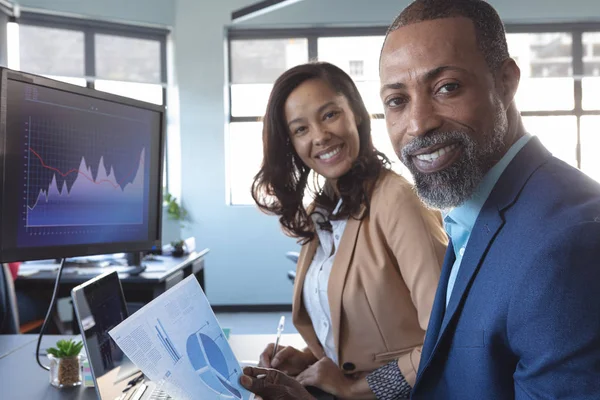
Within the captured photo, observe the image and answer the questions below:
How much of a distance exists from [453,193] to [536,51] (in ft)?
17.6

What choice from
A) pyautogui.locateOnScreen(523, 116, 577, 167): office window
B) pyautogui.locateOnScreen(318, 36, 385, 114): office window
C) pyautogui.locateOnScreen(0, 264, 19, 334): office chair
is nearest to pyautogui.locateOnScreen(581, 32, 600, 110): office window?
pyautogui.locateOnScreen(523, 116, 577, 167): office window

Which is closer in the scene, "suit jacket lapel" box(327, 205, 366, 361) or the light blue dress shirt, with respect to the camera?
the light blue dress shirt

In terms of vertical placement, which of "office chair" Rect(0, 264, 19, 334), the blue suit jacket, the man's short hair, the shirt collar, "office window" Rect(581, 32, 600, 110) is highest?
"office window" Rect(581, 32, 600, 110)

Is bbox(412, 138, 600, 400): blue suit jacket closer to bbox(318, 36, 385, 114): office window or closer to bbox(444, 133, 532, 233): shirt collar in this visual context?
bbox(444, 133, 532, 233): shirt collar

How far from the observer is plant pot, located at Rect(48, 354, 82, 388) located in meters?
1.33

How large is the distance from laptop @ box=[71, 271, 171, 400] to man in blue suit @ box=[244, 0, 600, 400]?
0.31 meters

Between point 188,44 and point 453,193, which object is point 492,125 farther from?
point 188,44

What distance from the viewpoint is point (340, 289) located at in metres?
1.47

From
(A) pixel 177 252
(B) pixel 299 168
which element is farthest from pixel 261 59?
(B) pixel 299 168

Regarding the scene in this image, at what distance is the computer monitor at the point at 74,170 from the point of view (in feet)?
3.59

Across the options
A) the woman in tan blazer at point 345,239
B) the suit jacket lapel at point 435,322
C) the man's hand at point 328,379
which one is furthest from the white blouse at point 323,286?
the suit jacket lapel at point 435,322

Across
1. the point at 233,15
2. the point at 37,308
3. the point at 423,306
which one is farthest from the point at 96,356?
the point at 233,15

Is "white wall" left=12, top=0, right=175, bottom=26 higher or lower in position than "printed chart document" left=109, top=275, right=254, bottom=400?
higher

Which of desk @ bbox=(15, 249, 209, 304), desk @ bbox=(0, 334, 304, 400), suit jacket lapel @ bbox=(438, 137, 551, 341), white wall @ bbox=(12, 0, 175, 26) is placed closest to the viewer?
suit jacket lapel @ bbox=(438, 137, 551, 341)
